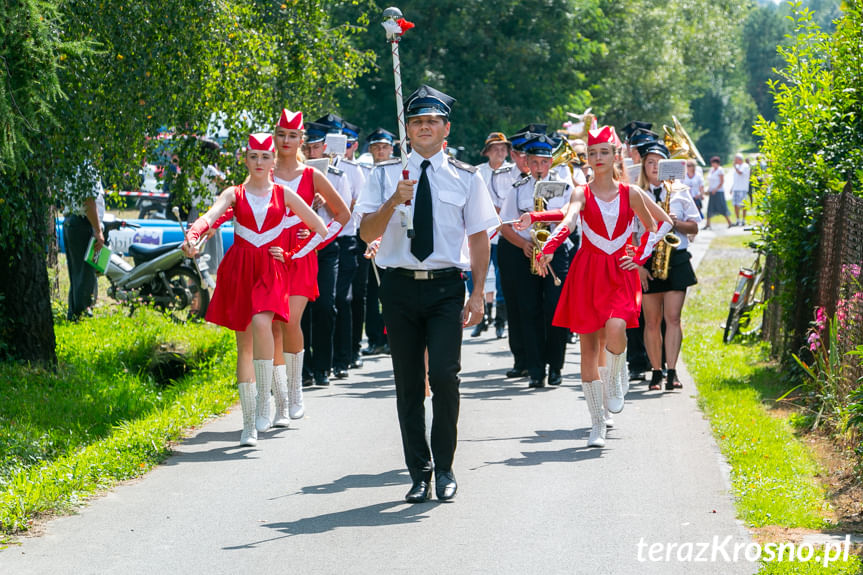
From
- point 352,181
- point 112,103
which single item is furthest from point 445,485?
point 352,181

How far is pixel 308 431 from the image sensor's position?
32.0 feet

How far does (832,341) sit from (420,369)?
3.50 m

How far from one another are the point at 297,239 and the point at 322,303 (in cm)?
230

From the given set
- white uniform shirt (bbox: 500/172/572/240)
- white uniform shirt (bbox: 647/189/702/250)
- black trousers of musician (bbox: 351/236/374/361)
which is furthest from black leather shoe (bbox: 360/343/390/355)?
white uniform shirt (bbox: 647/189/702/250)

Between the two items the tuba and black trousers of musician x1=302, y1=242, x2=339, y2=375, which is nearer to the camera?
black trousers of musician x1=302, y1=242, x2=339, y2=375

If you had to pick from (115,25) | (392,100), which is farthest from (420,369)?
(392,100)

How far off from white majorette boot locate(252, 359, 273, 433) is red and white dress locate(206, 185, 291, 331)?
0.30m

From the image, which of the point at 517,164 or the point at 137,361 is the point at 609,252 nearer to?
the point at 517,164

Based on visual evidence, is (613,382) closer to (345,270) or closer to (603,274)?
(603,274)

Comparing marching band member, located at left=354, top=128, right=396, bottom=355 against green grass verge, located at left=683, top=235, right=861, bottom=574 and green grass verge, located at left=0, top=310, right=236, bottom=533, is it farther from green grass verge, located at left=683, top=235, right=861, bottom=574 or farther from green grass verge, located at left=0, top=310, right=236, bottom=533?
green grass verge, located at left=683, top=235, right=861, bottom=574

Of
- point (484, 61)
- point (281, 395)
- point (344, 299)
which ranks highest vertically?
point (484, 61)

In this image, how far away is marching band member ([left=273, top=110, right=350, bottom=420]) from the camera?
9.71 m

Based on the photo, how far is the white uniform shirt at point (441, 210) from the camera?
7332 millimetres

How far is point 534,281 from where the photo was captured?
40.9 ft
